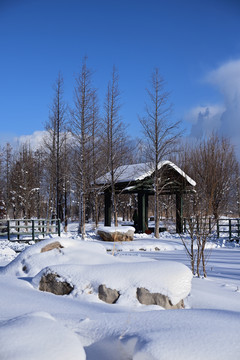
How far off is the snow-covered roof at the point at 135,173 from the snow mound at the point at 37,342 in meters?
14.9

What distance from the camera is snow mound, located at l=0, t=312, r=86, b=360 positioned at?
6.54 feet

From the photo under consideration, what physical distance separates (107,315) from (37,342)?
1.06m

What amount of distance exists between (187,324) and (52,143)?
19308 millimetres

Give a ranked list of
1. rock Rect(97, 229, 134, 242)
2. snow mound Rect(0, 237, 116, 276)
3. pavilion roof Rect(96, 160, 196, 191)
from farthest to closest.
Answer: pavilion roof Rect(96, 160, 196, 191) < rock Rect(97, 229, 134, 242) < snow mound Rect(0, 237, 116, 276)

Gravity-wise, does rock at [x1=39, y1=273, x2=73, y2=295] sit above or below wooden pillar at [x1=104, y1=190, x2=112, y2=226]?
below

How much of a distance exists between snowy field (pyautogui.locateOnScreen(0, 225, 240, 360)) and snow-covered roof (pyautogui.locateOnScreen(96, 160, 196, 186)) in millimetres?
11327

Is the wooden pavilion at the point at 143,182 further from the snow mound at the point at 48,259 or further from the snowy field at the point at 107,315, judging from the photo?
the snowy field at the point at 107,315

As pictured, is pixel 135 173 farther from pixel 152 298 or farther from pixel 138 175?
pixel 152 298

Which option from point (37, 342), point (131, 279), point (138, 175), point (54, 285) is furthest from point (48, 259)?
point (138, 175)

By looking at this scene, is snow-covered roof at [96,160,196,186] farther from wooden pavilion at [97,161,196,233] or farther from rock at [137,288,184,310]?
rock at [137,288,184,310]

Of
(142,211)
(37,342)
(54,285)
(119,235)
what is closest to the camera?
(37,342)

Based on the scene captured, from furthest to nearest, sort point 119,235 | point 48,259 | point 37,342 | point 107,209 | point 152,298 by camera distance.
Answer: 1. point 107,209
2. point 119,235
3. point 48,259
4. point 152,298
5. point 37,342

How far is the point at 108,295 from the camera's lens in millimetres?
4117

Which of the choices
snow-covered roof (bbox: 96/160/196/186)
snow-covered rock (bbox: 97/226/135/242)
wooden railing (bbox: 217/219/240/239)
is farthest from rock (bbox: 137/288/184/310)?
snow-covered roof (bbox: 96/160/196/186)
